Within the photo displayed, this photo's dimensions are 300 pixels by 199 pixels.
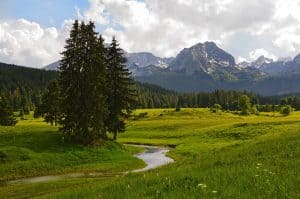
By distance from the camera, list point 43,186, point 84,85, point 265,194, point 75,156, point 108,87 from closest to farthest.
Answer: point 265,194 → point 43,186 → point 75,156 → point 84,85 → point 108,87

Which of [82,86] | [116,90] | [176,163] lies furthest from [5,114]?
[176,163]

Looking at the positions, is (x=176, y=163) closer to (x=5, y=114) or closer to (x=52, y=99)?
(x=52, y=99)

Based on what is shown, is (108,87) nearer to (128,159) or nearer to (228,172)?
(128,159)

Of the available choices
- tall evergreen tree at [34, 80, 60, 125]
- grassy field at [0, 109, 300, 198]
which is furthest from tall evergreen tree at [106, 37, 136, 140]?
tall evergreen tree at [34, 80, 60, 125]

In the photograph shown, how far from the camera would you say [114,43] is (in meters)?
65.3

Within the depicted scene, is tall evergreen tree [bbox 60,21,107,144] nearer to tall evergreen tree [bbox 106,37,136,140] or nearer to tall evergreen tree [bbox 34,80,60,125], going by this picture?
tall evergreen tree [bbox 106,37,136,140]

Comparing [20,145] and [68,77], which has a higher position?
[68,77]

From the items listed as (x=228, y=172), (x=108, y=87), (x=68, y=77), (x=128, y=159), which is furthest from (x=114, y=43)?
(x=228, y=172)

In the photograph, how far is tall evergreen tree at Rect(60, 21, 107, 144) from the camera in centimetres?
5450

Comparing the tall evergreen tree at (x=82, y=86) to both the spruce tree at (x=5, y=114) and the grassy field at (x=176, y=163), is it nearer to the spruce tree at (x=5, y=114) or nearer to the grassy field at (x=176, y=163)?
the grassy field at (x=176, y=163)

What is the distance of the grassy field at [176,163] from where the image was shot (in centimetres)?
1333

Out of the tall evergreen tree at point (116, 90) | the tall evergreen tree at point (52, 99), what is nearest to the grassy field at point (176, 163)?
the tall evergreen tree at point (116, 90)

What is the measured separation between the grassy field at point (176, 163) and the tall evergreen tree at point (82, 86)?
279 cm

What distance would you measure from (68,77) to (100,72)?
4.35 metres
